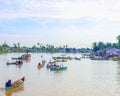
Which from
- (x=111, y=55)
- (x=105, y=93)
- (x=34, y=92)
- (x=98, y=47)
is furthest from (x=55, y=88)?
(x=98, y=47)

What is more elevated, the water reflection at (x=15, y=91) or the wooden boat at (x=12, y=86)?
the wooden boat at (x=12, y=86)

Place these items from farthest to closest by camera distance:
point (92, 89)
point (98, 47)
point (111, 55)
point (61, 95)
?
point (98, 47)
point (111, 55)
point (92, 89)
point (61, 95)

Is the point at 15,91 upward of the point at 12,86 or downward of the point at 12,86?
downward

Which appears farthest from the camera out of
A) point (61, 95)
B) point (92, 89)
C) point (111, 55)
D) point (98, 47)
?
point (98, 47)

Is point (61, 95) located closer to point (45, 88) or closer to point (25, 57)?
point (45, 88)

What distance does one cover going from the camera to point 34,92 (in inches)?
1368

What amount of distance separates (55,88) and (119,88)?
6.95 m

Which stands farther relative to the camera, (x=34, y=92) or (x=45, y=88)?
(x=45, y=88)

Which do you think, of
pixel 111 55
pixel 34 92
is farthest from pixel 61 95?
pixel 111 55

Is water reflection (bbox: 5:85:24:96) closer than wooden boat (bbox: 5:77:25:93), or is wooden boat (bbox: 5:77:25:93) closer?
water reflection (bbox: 5:85:24:96)

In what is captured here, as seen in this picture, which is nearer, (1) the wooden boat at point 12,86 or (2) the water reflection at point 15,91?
(2) the water reflection at point 15,91

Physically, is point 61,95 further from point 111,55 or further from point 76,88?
point 111,55

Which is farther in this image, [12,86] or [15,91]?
[12,86]

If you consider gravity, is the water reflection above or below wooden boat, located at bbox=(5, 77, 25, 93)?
below
